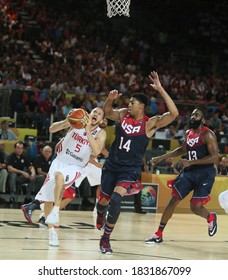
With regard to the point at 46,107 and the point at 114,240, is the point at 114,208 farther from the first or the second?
the point at 46,107

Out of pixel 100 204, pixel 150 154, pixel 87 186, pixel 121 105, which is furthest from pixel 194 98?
pixel 100 204

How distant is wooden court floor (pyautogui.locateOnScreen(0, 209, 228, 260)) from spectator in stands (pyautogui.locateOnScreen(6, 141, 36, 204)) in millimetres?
1712

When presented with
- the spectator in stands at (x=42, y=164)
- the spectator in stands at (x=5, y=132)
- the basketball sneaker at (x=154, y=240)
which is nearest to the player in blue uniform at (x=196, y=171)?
the basketball sneaker at (x=154, y=240)

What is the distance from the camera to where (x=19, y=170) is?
56.6 feet

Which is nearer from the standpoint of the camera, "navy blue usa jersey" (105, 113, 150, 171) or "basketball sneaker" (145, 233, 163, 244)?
"navy blue usa jersey" (105, 113, 150, 171)

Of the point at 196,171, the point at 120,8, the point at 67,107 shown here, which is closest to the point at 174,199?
the point at 196,171

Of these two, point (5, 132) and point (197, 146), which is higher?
point (197, 146)

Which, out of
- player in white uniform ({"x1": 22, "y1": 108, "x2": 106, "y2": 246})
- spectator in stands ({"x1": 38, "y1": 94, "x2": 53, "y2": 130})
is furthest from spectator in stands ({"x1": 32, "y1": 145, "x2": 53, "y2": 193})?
player in white uniform ({"x1": 22, "y1": 108, "x2": 106, "y2": 246})

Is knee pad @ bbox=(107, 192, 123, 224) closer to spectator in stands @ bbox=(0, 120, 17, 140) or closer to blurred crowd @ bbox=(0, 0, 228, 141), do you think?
spectator in stands @ bbox=(0, 120, 17, 140)

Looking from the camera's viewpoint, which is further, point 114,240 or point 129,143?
point 114,240

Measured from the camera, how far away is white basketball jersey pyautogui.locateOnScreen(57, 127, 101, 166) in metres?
10.7

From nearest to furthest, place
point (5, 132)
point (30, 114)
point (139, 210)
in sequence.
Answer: point (139, 210) < point (5, 132) < point (30, 114)

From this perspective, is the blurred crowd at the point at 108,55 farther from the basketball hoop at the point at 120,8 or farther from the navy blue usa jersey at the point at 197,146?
the navy blue usa jersey at the point at 197,146

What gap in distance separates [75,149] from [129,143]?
35.7 inches
